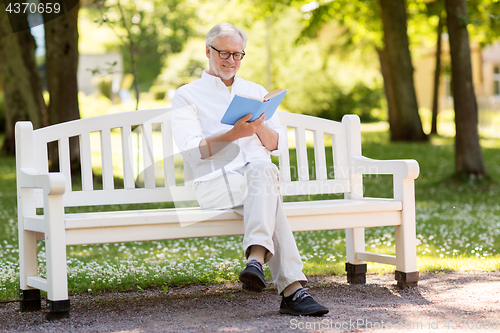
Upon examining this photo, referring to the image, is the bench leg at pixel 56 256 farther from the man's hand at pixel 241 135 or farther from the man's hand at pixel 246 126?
the man's hand at pixel 246 126

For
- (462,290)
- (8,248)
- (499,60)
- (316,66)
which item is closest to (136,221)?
(462,290)

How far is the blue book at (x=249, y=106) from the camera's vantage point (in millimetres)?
3328

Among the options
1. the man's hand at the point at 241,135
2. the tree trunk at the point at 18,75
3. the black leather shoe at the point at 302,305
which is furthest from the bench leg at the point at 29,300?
the tree trunk at the point at 18,75

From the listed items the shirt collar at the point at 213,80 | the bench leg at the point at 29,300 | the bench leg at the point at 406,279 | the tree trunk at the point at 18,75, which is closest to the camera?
the bench leg at the point at 29,300

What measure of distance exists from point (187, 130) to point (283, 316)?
1.25m

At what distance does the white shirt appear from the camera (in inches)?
145

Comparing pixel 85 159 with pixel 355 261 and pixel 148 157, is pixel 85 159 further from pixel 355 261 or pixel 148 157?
pixel 355 261

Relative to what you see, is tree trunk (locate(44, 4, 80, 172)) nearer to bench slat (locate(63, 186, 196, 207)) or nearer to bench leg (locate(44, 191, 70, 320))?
bench slat (locate(63, 186, 196, 207))

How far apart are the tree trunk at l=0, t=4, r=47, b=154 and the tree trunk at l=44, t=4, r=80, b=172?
181cm

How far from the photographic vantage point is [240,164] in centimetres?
372

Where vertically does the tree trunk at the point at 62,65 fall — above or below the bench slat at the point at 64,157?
above

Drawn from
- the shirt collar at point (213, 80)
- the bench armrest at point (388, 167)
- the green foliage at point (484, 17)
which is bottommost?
the bench armrest at point (388, 167)

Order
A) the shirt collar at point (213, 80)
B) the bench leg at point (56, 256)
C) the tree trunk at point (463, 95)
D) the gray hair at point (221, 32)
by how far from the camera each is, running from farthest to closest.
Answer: the tree trunk at point (463, 95), the shirt collar at point (213, 80), the gray hair at point (221, 32), the bench leg at point (56, 256)

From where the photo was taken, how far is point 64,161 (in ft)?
13.0
